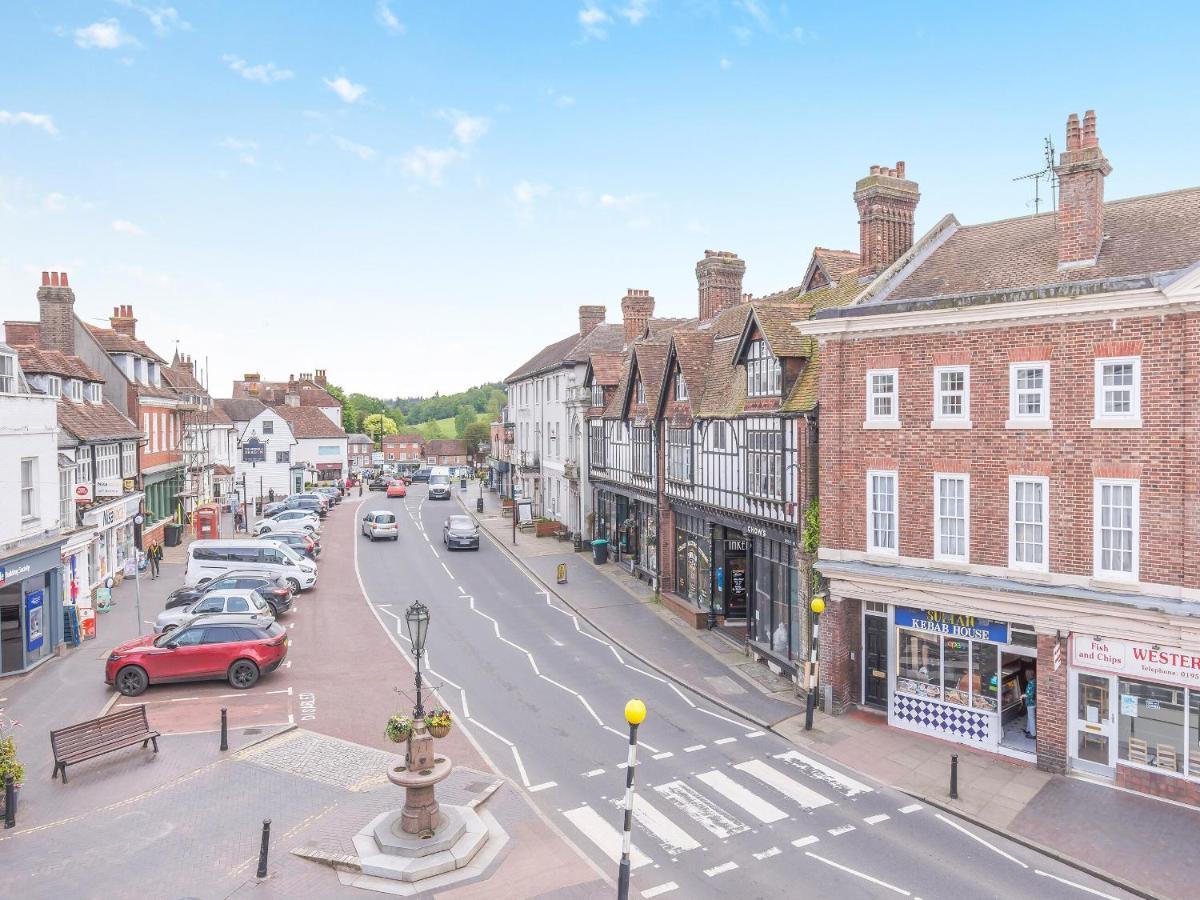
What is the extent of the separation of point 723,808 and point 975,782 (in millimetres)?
5425

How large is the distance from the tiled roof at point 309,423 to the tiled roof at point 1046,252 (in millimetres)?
67785

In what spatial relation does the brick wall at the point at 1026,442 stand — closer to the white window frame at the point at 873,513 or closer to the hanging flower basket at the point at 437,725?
the white window frame at the point at 873,513

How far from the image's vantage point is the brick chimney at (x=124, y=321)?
47000 mm

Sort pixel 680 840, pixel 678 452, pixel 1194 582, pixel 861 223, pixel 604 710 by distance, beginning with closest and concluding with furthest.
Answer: pixel 680 840
pixel 1194 582
pixel 604 710
pixel 861 223
pixel 678 452

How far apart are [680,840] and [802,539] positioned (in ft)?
30.3

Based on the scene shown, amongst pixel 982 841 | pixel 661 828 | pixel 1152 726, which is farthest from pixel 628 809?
pixel 1152 726

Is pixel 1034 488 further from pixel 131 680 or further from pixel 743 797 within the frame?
pixel 131 680

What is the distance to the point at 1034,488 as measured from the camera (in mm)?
17297

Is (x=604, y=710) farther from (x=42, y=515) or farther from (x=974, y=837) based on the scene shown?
(x=42, y=515)

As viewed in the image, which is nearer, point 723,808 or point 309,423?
point 723,808

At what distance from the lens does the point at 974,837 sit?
47.8ft

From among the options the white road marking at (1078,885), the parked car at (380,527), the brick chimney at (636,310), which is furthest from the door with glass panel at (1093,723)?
the parked car at (380,527)

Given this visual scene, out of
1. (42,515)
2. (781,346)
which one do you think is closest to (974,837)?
(781,346)

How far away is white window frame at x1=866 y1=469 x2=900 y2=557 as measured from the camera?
19469mm
